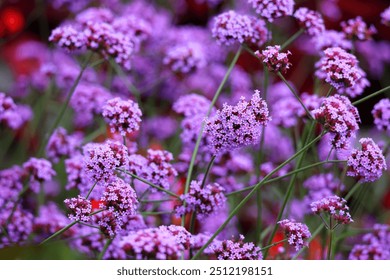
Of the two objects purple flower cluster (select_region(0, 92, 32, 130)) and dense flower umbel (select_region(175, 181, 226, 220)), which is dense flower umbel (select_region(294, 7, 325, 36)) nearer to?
dense flower umbel (select_region(175, 181, 226, 220))

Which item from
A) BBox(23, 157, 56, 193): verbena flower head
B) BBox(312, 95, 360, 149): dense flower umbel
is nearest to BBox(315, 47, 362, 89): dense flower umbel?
BBox(312, 95, 360, 149): dense flower umbel

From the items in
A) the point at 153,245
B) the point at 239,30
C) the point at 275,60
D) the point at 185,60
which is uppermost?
the point at 185,60

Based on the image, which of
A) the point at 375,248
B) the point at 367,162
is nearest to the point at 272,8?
the point at 367,162

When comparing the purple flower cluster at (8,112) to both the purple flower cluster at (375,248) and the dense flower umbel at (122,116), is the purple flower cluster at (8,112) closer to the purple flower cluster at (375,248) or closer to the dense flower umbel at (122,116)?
the dense flower umbel at (122,116)

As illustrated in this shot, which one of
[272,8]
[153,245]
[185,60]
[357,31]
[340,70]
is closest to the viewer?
[153,245]

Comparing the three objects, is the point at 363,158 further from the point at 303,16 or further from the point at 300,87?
the point at 300,87

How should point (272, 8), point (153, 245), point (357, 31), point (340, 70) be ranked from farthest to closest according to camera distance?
1. point (357, 31)
2. point (272, 8)
3. point (340, 70)
4. point (153, 245)

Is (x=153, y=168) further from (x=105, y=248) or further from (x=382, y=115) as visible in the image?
(x=382, y=115)
